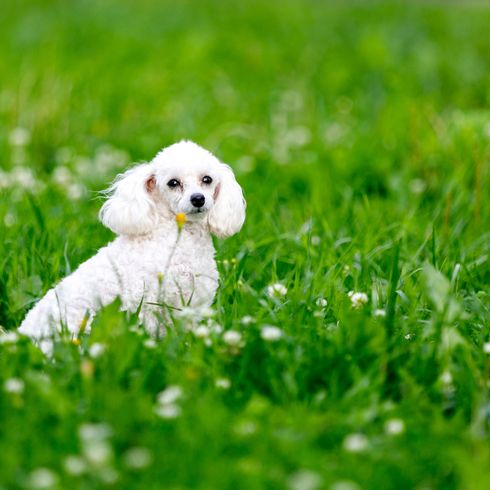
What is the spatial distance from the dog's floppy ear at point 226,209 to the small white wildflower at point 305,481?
1348mm

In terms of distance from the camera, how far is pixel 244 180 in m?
5.10

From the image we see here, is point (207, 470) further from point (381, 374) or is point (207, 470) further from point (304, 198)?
point (304, 198)

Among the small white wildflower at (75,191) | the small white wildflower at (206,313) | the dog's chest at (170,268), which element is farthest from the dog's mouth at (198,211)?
the small white wildflower at (75,191)

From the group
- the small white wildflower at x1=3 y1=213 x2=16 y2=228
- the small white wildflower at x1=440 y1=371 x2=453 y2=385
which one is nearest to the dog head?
the small white wildflower at x1=3 y1=213 x2=16 y2=228

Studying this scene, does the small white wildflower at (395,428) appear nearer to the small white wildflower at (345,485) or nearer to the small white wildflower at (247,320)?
the small white wildflower at (345,485)

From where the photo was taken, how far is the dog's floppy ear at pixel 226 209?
3379 mm

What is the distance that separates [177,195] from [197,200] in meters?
0.12

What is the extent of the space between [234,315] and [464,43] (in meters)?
6.86

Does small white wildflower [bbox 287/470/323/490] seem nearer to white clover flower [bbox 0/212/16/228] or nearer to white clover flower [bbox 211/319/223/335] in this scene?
white clover flower [bbox 211/319/223/335]

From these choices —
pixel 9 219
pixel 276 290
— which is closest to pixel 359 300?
pixel 276 290

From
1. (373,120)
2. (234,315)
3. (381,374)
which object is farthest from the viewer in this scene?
(373,120)

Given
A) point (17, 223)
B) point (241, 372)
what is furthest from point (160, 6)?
point (241, 372)

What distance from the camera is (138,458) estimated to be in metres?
2.25

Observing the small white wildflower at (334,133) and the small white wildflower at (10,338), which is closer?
the small white wildflower at (10,338)
